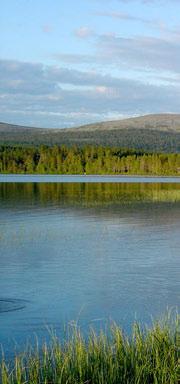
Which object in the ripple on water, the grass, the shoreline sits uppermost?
the shoreline

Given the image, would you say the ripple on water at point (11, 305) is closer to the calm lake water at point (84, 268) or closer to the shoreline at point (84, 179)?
the calm lake water at point (84, 268)

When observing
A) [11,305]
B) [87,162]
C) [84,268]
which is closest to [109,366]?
[11,305]

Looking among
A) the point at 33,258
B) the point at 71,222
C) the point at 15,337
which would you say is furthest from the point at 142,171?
the point at 15,337

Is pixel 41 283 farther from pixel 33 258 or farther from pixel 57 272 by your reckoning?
pixel 33 258

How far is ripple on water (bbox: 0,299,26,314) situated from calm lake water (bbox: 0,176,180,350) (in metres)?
0.03

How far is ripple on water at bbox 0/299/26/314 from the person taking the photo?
57.3ft

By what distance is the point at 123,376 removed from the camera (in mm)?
10852

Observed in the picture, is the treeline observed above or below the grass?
above

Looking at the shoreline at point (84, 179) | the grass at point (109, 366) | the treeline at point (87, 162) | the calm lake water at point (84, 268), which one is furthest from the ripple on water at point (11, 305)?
the treeline at point (87, 162)

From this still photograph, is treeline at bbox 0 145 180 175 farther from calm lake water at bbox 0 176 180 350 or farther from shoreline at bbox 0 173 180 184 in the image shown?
calm lake water at bbox 0 176 180 350

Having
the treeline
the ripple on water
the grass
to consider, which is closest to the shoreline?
the treeline

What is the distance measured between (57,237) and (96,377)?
21886 mm

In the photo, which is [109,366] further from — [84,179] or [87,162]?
[87,162]

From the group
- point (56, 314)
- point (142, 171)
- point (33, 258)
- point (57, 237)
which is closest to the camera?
point (56, 314)
